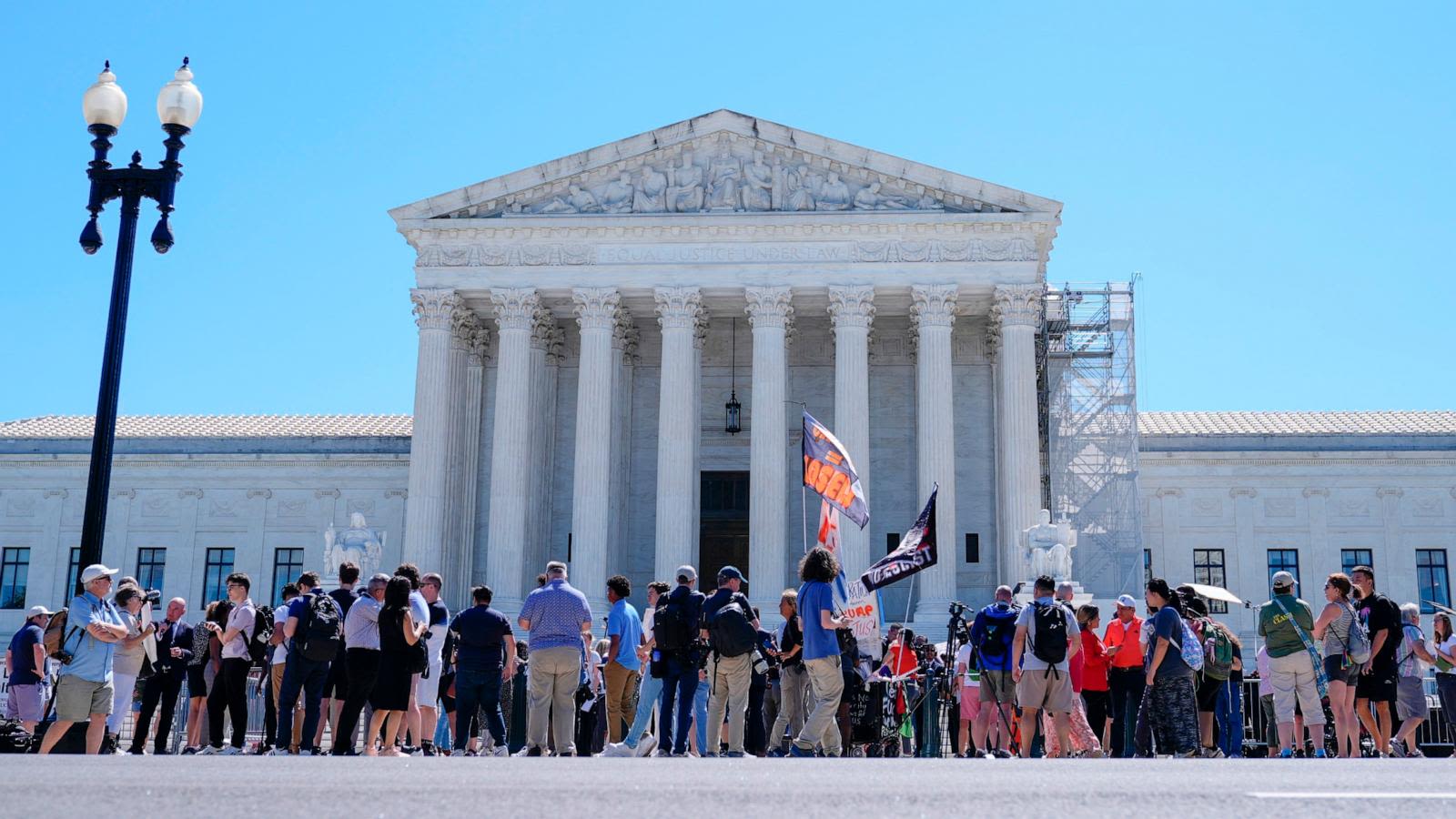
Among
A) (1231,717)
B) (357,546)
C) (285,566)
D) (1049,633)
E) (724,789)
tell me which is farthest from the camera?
(285,566)

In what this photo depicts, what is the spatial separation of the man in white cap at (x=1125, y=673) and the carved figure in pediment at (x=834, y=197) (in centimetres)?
2316

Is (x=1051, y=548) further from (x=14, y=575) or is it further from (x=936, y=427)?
(x=14, y=575)

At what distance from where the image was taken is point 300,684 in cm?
1530

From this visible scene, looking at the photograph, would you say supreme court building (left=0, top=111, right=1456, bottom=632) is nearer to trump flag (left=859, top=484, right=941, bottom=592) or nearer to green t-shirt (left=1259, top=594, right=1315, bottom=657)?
trump flag (left=859, top=484, right=941, bottom=592)

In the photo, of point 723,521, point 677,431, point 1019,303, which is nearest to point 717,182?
point 677,431

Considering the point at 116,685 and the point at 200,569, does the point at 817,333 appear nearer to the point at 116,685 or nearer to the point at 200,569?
the point at 200,569

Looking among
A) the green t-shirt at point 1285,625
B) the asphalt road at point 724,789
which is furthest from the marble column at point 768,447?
the asphalt road at point 724,789

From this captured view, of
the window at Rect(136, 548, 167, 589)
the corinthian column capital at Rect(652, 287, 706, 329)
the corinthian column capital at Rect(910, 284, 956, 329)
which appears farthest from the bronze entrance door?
the window at Rect(136, 548, 167, 589)

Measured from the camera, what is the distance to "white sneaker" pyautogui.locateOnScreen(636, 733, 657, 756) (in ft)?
52.7

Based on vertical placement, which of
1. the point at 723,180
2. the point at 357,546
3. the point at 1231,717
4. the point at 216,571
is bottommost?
the point at 1231,717

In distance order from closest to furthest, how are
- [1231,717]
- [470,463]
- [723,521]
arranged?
[1231,717] < [470,463] < [723,521]

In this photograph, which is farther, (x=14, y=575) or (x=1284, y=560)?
(x=14, y=575)

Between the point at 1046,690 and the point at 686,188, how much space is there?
86.3 feet

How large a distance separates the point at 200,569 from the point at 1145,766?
42.9 metres
